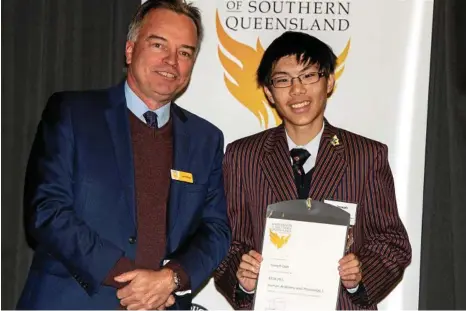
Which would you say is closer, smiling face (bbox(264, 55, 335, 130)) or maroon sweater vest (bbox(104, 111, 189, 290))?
maroon sweater vest (bbox(104, 111, 189, 290))

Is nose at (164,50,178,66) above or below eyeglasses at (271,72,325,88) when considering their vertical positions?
above

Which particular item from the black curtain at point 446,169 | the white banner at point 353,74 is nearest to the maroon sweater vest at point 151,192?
the white banner at point 353,74

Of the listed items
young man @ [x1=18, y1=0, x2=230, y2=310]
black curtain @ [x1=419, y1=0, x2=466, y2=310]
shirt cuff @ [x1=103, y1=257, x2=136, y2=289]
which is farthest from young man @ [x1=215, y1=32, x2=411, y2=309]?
black curtain @ [x1=419, y1=0, x2=466, y2=310]

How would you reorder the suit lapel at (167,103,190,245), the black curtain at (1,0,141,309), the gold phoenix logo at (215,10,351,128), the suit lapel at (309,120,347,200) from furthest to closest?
the black curtain at (1,0,141,309) < the gold phoenix logo at (215,10,351,128) < the suit lapel at (309,120,347,200) < the suit lapel at (167,103,190,245)

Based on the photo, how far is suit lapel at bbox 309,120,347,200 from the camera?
10.2 feet

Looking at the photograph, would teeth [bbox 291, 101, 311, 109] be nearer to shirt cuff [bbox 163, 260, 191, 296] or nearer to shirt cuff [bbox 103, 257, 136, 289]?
shirt cuff [bbox 163, 260, 191, 296]

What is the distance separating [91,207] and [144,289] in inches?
14.9

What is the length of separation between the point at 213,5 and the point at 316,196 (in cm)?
135

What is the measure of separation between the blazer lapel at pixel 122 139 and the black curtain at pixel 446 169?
5.94ft

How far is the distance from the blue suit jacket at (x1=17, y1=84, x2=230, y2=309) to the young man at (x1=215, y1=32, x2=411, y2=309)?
174 millimetres

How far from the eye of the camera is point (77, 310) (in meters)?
2.84

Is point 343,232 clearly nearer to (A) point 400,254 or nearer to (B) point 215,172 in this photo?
(A) point 400,254

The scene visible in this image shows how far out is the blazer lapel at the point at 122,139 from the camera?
2.89 m

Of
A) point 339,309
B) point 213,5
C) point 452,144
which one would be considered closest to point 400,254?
point 339,309
